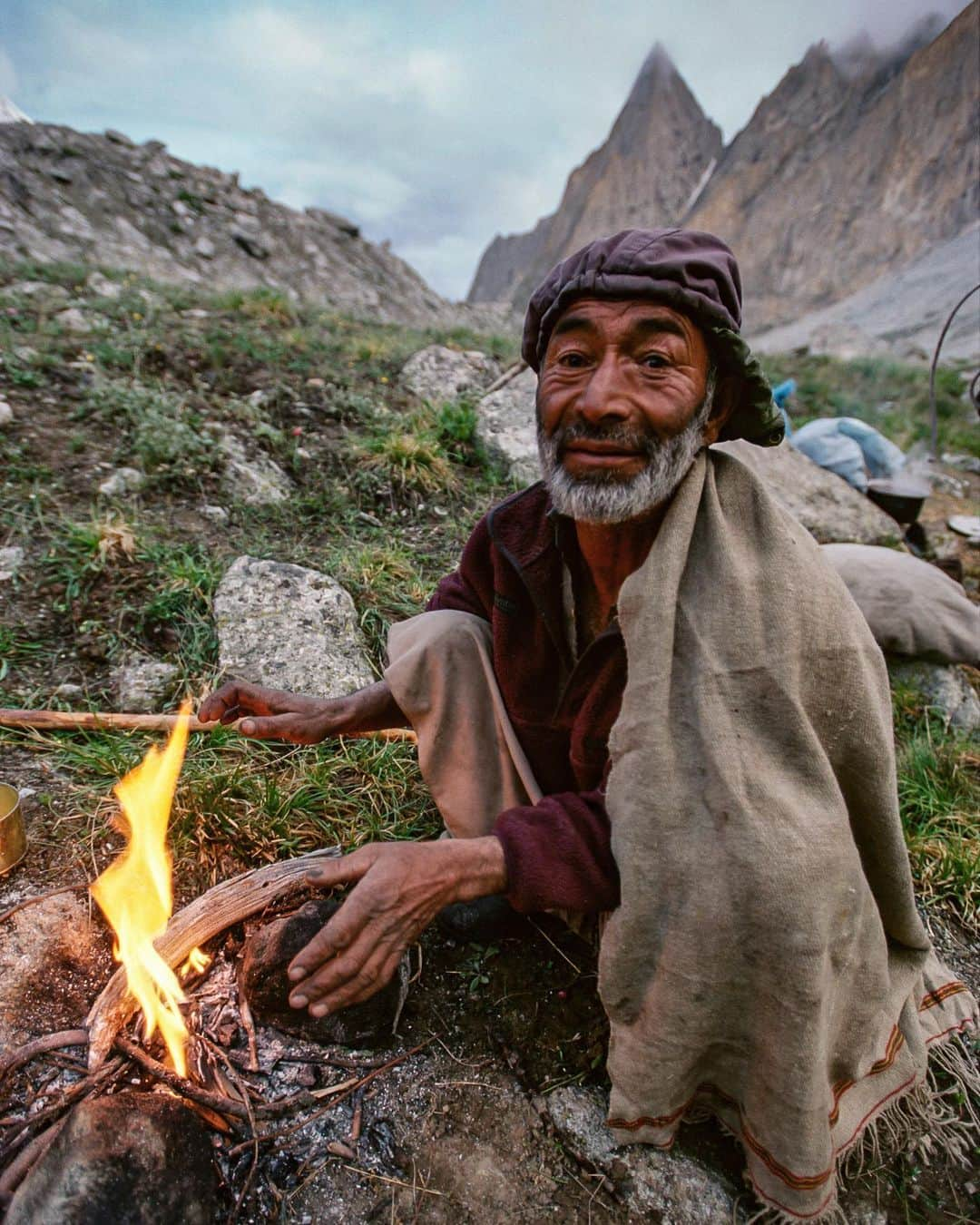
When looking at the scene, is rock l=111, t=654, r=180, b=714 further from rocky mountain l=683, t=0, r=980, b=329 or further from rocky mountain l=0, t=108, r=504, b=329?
rocky mountain l=683, t=0, r=980, b=329

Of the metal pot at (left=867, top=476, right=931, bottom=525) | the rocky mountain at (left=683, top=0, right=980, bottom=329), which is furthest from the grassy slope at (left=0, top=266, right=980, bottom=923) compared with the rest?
the rocky mountain at (left=683, top=0, right=980, bottom=329)

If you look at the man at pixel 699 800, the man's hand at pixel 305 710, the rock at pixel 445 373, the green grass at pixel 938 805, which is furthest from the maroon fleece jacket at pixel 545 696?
the rock at pixel 445 373

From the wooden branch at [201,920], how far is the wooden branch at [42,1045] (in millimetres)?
30

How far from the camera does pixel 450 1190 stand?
155cm

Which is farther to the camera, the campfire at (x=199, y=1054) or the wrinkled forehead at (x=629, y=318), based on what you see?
the wrinkled forehead at (x=629, y=318)

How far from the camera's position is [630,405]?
5.61ft

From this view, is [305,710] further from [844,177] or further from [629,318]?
[844,177]

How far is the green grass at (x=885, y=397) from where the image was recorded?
10.1 m

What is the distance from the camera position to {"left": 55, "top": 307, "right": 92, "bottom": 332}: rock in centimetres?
552

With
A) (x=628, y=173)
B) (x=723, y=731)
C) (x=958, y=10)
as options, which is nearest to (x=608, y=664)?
(x=723, y=731)

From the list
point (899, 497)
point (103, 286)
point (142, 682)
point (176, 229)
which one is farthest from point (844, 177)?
point (142, 682)

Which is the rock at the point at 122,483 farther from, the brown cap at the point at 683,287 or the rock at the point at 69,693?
the brown cap at the point at 683,287

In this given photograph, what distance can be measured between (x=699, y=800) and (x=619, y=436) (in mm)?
865

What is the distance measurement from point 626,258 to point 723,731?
1.11 meters
